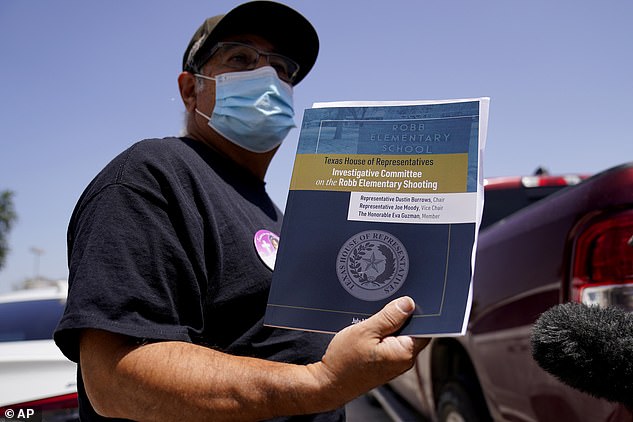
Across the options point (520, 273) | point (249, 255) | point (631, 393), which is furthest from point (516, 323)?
point (631, 393)

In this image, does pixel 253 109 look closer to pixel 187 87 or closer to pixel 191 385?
pixel 187 87

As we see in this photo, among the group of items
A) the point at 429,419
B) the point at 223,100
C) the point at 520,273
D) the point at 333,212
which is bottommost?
the point at 429,419

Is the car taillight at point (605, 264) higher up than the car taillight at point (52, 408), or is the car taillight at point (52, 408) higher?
the car taillight at point (605, 264)

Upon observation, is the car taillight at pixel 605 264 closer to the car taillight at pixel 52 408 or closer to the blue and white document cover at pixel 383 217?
the blue and white document cover at pixel 383 217

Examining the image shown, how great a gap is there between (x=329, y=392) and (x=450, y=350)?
2.55 meters

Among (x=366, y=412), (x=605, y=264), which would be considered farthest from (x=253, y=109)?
(x=366, y=412)

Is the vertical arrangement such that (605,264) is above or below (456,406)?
above

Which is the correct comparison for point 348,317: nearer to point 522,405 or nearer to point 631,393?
point 631,393

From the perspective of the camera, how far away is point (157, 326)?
117 cm

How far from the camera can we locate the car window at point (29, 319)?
3727 millimetres

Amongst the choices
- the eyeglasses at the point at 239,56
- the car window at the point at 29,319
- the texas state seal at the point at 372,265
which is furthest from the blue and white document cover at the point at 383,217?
the car window at the point at 29,319

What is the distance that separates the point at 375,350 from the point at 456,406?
8.23 feet

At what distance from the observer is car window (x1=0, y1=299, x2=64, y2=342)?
12.2 ft

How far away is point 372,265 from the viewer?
1143mm
